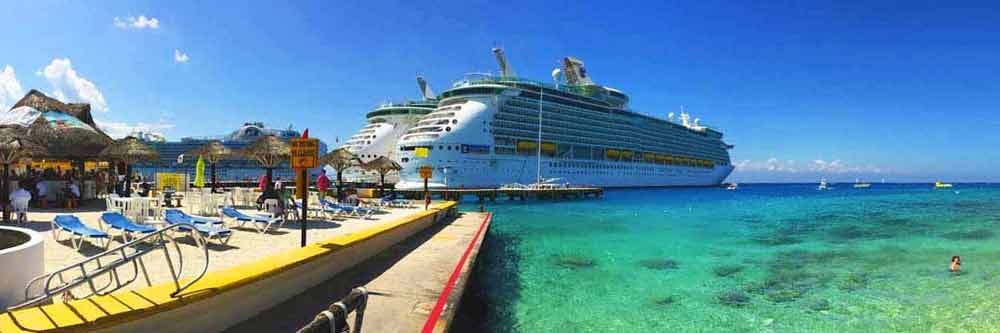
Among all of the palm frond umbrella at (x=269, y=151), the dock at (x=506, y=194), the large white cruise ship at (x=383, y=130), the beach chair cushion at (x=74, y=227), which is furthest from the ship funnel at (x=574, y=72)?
the beach chair cushion at (x=74, y=227)

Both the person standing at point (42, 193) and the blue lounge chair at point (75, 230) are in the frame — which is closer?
the blue lounge chair at point (75, 230)

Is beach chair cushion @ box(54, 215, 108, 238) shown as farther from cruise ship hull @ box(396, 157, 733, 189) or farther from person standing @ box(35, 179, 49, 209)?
cruise ship hull @ box(396, 157, 733, 189)

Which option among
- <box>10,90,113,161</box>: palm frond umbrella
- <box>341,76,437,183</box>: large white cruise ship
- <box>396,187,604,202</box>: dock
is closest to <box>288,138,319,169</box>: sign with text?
<box>10,90,113,161</box>: palm frond umbrella

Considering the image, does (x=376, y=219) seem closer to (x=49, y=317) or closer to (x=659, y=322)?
(x=659, y=322)

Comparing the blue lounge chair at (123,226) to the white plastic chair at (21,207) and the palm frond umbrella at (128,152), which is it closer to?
the white plastic chair at (21,207)

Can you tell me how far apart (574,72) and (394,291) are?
69234 millimetres

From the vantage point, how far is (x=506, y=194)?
1694 inches

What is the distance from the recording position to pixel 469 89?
54.4 meters

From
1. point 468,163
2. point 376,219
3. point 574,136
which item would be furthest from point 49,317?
point 574,136

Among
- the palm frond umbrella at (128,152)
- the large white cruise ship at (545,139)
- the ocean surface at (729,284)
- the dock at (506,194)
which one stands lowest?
the ocean surface at (729,284)

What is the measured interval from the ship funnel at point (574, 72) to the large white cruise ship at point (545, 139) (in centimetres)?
14

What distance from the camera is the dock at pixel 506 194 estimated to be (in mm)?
39250

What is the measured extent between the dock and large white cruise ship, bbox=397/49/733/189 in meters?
4.61

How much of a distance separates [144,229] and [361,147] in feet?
163
